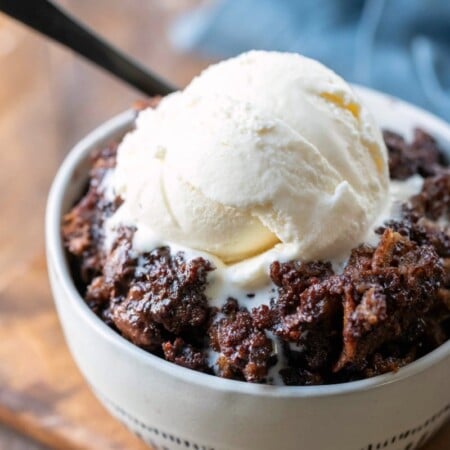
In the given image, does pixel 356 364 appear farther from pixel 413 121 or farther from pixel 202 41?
pixel 202 41

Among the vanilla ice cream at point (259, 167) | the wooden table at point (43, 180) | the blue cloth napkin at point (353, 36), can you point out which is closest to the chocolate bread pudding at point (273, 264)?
the vanilla ice cream at point (259, 167)

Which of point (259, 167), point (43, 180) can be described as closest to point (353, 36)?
point (43, 180)

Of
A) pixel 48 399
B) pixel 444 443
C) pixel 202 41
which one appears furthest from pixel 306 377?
pixel 202 41

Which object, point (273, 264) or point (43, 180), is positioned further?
point (43, 180)

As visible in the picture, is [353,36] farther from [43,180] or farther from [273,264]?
[273,264]

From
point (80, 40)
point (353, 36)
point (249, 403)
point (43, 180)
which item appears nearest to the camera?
point (249, 403)

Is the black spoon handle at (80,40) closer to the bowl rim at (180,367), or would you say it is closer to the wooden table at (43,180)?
the bowl rim at (180,367)
